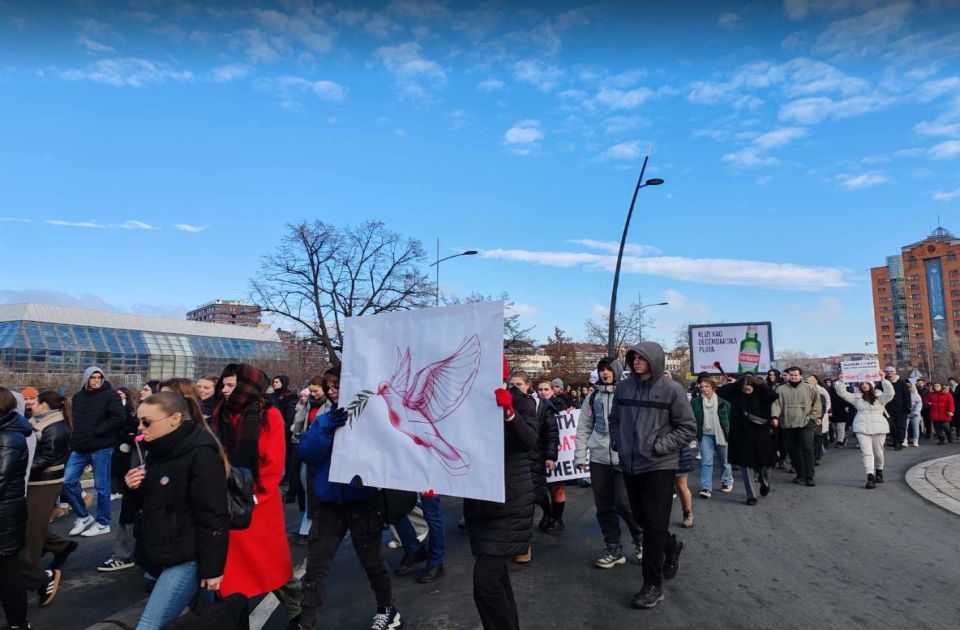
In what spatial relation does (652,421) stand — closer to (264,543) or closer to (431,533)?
(431,533)

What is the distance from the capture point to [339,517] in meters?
4.20

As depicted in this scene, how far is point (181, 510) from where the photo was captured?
3.12m

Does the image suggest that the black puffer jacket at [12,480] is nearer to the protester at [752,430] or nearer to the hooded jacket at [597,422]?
the hooded jacket at [597,422]

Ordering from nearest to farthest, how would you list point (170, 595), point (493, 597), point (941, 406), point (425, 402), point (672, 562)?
point (170, 595), point (493, 597), point (425, 402), point (672, 562), point (941, 406)

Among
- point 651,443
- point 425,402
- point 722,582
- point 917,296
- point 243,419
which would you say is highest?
point 917,296

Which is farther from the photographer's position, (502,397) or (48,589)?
(48,589)

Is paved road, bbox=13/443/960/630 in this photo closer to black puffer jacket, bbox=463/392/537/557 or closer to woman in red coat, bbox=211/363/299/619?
woman in red coat, bbox=211/363/299/619

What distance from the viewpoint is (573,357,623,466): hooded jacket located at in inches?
240

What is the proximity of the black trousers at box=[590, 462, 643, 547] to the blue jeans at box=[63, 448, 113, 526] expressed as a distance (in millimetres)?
6047

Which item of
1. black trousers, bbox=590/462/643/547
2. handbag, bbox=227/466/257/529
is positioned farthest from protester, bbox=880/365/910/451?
handbag, bbox=227/466/257/529

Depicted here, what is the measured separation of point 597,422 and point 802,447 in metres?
5.74

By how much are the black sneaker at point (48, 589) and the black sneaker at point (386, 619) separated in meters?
2.93

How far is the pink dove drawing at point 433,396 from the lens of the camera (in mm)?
3609

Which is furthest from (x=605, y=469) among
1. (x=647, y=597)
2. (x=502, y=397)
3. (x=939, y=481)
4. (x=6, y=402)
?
(x=939, y=481)
